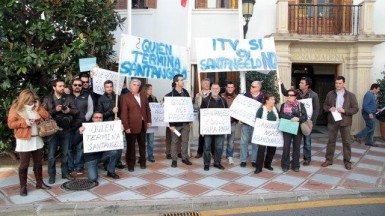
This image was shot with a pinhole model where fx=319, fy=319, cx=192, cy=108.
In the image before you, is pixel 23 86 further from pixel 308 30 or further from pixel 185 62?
pixel 308 30

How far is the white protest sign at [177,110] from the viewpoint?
266 inches

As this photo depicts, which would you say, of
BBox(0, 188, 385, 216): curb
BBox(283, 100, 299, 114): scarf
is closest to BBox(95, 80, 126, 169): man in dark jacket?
BBox(0, 188, 385, 216): curb

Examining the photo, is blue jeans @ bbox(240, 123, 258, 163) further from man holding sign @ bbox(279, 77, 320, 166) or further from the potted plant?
the potted plant

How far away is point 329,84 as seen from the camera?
13.4m

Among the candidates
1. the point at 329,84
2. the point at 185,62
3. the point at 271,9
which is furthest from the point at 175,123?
the point at 329,84

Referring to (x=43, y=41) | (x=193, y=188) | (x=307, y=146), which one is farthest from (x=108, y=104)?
(x=307, y=146)

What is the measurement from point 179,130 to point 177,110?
476 millimetres

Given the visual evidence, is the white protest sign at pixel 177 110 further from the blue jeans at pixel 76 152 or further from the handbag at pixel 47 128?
the handbag at pixel 47 128

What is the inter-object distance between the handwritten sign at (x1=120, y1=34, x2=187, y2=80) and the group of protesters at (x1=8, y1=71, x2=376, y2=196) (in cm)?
41

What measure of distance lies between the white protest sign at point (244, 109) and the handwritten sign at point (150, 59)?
163 cm

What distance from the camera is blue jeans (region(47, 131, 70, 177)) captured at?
571 cm

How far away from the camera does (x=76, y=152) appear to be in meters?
6.45

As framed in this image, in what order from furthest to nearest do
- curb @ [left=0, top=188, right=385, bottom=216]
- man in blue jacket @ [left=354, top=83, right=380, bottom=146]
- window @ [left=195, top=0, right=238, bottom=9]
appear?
window @ [left=195, top=0, right=238, bottom=9]
man in blue jacket @ [left=354, top=83, right=380, bottom=146]
curb @ [left=0, top=188, right=385, bottom=216]

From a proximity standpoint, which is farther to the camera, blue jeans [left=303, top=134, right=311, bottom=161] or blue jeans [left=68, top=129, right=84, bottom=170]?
blue jeans [left=303, top=134, right=311, bottom=161]
